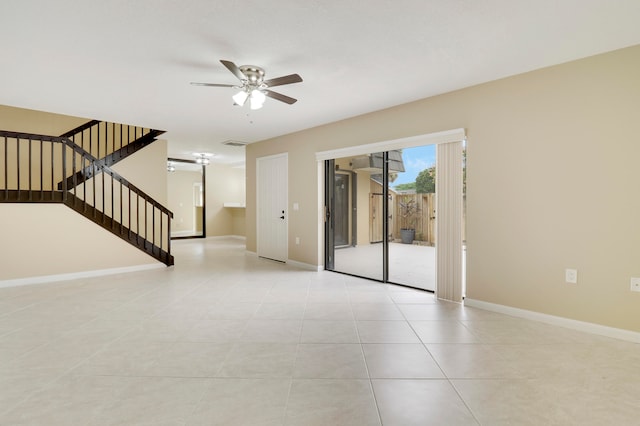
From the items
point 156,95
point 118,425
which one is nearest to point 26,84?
point 156,95

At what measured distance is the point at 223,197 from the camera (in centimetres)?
1086

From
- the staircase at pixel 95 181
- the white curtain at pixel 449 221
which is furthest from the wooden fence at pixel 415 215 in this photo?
the staircase at pixel 95 181

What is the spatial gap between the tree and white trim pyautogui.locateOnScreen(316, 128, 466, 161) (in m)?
2.42

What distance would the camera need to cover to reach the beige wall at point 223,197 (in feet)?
34.5

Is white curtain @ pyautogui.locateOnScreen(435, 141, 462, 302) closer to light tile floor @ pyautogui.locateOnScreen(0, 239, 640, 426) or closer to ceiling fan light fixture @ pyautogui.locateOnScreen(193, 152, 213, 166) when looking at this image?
light tile floor @ pyautogui.locateOnScreen(0, 239, 640, 426)

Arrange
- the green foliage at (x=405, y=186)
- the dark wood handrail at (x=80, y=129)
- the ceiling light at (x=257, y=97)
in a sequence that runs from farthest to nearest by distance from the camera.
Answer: the green foliage at (x=405, y=186) < the dark wood handrail at (x=80, y=129) < the ceiling light at (x=257, y=97)

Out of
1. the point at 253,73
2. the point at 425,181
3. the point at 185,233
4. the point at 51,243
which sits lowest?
the point at 185,233

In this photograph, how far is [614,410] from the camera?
183 cm

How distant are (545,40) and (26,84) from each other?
5.44 meters

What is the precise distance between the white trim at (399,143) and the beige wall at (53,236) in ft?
12.4

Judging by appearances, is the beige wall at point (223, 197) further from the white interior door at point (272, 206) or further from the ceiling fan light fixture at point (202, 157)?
the white interior door at point (272, 206)

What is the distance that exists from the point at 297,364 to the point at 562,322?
2.66 metres

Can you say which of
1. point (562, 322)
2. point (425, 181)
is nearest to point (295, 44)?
point (562, 322)

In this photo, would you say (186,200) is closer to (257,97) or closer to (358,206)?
(358,206)
